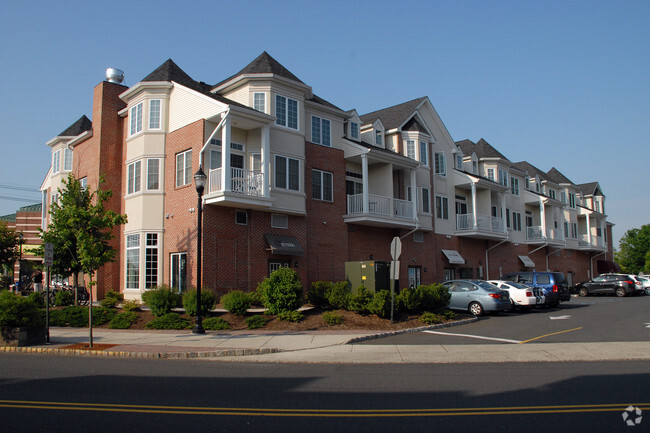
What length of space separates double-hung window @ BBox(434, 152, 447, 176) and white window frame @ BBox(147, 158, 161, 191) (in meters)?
19.2

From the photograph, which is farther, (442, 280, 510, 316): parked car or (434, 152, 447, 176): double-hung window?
(434, 152, 447, 176): double-hung window

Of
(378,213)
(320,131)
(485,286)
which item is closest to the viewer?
(485,286)

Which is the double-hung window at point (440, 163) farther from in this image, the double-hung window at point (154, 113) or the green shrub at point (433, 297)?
the double-hung window at point (154, 113)

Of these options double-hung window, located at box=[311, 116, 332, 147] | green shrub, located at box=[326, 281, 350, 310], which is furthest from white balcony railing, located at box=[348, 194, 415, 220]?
green shrub, located at box=[326, 281, 350, 310]

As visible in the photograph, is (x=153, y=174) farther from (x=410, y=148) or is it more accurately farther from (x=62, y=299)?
(x=410, y=148)

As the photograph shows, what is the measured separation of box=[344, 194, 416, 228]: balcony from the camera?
85.0 feet

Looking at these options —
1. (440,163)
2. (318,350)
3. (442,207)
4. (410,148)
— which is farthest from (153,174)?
(440,163)

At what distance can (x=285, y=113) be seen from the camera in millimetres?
23719

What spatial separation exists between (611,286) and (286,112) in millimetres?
29336

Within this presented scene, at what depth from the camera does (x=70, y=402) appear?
744 centimetres

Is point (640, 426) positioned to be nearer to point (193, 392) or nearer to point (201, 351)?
point (193, 392)

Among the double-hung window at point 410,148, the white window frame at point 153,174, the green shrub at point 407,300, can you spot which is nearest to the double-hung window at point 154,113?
the white window frame at point 153,174

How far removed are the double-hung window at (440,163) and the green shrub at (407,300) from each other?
17.5m

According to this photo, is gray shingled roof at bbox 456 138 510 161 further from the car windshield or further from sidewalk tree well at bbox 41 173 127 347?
sidewalk tree well at bbox 41 173 127 347
